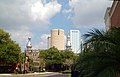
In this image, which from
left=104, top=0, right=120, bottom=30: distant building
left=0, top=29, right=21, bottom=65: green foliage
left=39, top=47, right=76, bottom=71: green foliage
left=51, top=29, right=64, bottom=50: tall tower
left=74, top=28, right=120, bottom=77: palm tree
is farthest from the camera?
left=51, top=29, right=64, bottom=50: tall tower

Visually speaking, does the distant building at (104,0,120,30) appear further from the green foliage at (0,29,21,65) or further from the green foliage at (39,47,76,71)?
the green foliage at (39,47,76,71)

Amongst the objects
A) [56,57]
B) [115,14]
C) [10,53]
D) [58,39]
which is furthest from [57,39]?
[115,14]

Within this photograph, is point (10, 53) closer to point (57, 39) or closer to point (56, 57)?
point (56, 57)

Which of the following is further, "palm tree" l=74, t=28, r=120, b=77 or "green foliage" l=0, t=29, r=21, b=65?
"green foliage" l=0, t=29, r=21, b=65

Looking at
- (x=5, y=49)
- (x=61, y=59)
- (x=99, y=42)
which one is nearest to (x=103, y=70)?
(x=99, y=42)

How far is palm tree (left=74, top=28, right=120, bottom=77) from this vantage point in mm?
11344

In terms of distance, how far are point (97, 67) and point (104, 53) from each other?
651 mm

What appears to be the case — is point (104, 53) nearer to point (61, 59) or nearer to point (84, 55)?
point (84, 55)

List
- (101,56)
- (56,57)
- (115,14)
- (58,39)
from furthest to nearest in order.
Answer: (58,39) → (56,57) → (115,14) → (101,56)

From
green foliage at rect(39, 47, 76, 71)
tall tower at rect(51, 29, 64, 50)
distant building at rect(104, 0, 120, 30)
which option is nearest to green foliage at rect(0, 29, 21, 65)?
green foliage at rect(39, 47, 76, 71)

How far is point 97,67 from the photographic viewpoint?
11367mm

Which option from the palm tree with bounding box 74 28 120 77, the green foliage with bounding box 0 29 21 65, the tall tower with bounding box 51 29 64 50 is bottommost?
the palm tree with bounding box 74 28 120 77

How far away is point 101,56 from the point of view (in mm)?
11703

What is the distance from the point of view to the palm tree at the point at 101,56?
11344 millimetres
